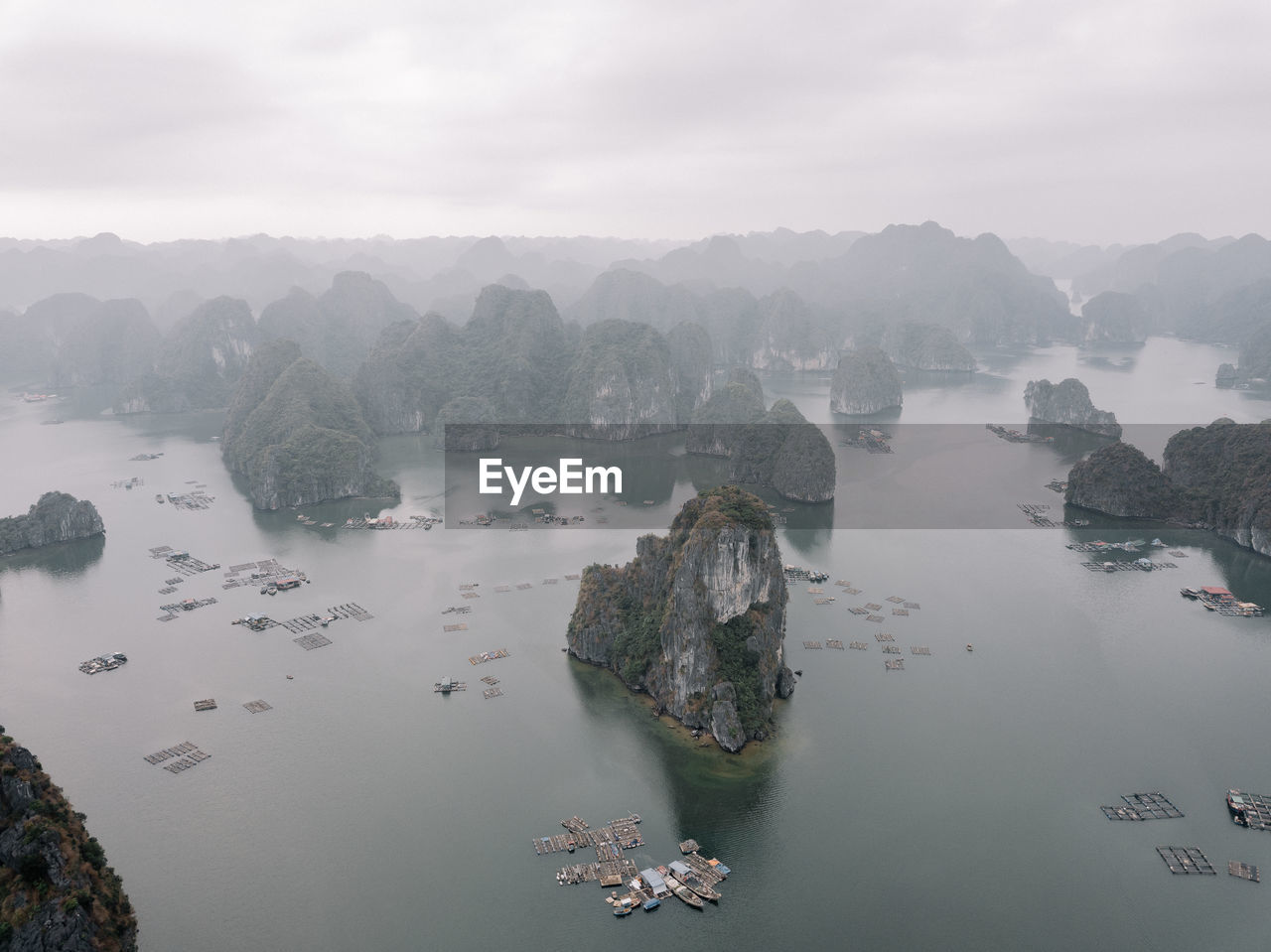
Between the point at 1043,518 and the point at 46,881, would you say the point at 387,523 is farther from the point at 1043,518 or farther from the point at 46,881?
the point at 1043,518

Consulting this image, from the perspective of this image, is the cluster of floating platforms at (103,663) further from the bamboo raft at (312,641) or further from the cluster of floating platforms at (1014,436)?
the cluster of floating platforms at (1014,436)

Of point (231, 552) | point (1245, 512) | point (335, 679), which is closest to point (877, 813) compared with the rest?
point (335, 679)

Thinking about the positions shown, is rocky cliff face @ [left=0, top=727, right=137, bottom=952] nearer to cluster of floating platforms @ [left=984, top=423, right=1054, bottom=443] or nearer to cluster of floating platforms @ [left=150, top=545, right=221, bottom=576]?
cluster of floating platforms @ [left=150, top=545, right=221, bottom=576]

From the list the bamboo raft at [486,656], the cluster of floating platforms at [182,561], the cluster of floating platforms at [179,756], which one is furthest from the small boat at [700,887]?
the cluster of floating platforms at [182,561]

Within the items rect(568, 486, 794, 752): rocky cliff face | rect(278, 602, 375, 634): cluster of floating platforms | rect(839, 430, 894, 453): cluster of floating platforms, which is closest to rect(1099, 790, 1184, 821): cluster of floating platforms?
rect(568, 486, 794, 752): rocky cliff face

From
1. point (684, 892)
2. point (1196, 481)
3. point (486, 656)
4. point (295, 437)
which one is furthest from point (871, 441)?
point (684, 892)

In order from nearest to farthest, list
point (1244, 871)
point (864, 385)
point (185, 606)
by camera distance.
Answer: point (1244, 871) → point (185, 606) → point (864, 385)
